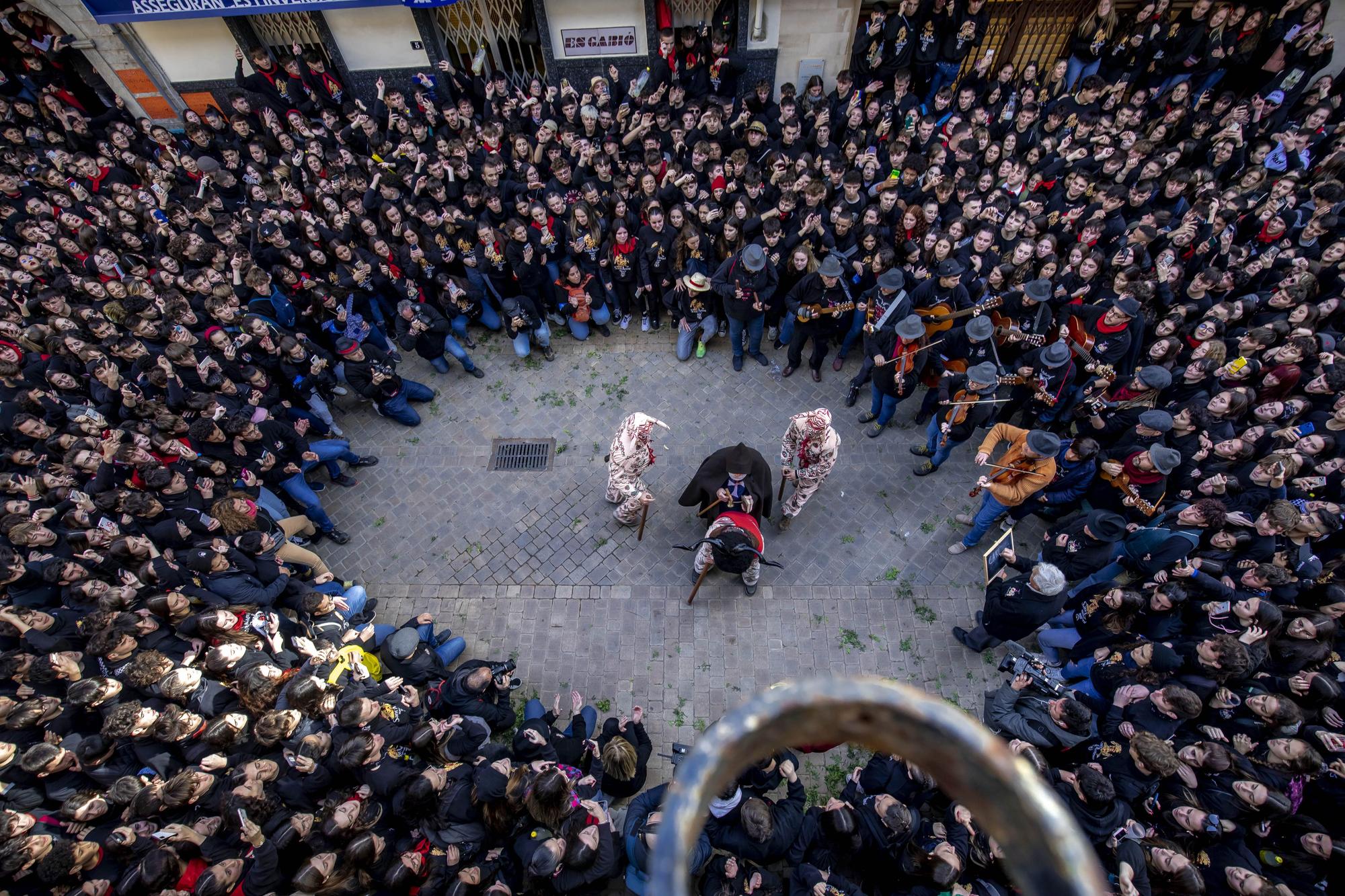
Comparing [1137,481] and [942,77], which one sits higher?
[942,77]

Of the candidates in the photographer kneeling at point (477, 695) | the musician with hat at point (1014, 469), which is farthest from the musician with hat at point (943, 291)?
the photographer kneeling at point (477, 695)

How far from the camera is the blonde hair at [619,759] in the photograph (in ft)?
17.7

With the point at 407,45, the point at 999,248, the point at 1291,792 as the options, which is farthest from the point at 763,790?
the point at 407,45

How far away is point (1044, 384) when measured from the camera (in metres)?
7.82

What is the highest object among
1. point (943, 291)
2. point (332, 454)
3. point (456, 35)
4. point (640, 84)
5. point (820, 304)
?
point (456, 35)

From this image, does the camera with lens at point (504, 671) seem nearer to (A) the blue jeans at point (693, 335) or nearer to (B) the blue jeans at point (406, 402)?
(B) the blue jeans at point (406, 402)

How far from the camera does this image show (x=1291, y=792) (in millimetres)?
4746

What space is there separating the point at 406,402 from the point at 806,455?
5.97 metres

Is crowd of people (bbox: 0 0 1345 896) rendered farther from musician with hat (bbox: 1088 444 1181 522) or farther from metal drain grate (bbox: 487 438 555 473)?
metal drain grate (bbox: 487 438 555 473)

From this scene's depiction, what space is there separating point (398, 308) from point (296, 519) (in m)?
3.20

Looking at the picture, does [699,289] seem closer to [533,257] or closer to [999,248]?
[533,257]

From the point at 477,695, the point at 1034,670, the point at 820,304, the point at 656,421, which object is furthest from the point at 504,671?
the point at 820,304

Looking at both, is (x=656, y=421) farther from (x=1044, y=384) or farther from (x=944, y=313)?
(x=1044, y=384)

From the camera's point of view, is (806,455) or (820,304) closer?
(806,455)
